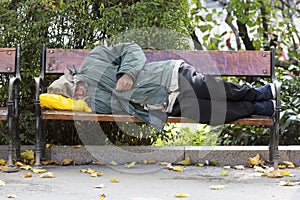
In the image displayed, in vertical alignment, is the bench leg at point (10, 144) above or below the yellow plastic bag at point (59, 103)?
below

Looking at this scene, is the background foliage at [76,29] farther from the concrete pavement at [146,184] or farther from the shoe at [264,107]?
the shoe at [264,107]

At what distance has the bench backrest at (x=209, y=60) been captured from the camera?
5387mm

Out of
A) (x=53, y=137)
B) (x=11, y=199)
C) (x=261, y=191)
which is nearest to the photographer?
(x=11, y=199)

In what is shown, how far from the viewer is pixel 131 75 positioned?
16.1ft

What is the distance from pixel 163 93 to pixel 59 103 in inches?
34.2

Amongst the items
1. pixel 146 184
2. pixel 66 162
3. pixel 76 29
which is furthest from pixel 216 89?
pixel 76 29

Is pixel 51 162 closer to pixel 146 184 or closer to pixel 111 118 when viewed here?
pixel 111 118

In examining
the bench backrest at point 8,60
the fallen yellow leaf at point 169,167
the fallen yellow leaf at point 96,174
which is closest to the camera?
the fallen yellow leaf at point 96,174

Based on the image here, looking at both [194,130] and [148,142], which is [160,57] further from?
[194,130]

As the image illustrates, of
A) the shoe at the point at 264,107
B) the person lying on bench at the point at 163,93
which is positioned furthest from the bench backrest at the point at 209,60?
the shoe at the point at 264,107

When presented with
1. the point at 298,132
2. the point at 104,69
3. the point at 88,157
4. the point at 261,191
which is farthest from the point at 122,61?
the point at 298,132

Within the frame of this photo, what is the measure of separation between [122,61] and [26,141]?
51.0 inches

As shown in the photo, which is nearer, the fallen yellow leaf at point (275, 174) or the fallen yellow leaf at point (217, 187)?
the fallen yellow leaf at point (217, 187)

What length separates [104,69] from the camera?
16.6 feet
